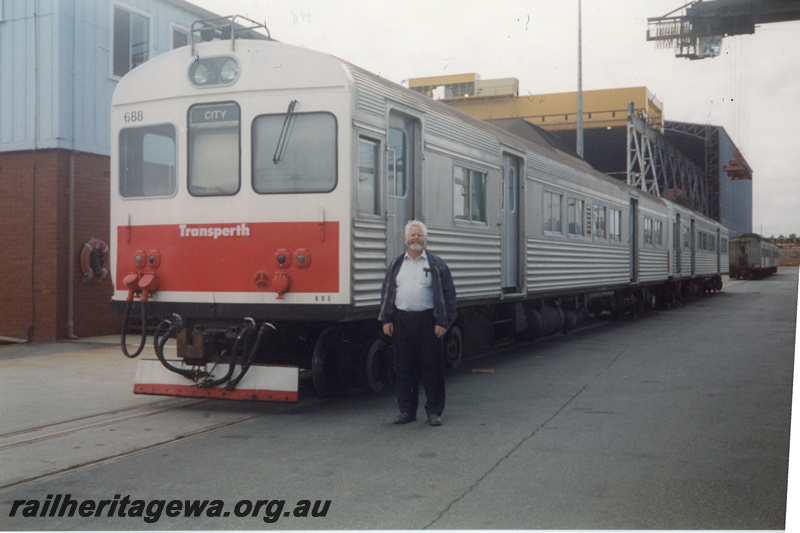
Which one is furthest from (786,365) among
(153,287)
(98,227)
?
(98,227)

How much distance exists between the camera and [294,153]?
743cm

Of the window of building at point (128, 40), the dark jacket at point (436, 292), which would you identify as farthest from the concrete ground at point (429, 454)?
the window of building at point (128, 40)

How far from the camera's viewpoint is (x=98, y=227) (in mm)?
13727

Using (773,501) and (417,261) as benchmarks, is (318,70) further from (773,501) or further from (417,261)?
(773,501)

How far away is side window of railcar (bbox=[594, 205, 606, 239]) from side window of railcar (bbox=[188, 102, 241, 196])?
10192 millimetres

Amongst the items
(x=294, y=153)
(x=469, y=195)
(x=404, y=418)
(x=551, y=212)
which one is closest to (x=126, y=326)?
(x=294, y=153)

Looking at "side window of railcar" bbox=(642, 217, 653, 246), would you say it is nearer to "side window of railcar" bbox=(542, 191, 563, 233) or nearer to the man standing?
"side window of railcar" bbox=(542, 191, 563, 233)

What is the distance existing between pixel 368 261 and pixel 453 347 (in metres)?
2.77

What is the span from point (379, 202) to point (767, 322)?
1275cm

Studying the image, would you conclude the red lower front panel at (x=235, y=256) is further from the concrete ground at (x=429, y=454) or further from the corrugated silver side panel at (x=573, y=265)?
the corrugated silver side panel at (x=573, y=265)

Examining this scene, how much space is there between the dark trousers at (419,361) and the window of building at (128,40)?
8.75 m

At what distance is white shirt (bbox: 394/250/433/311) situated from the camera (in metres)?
7.00

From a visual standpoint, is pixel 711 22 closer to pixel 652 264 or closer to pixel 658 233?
pixel 652 264

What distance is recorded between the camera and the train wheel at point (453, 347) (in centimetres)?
984
